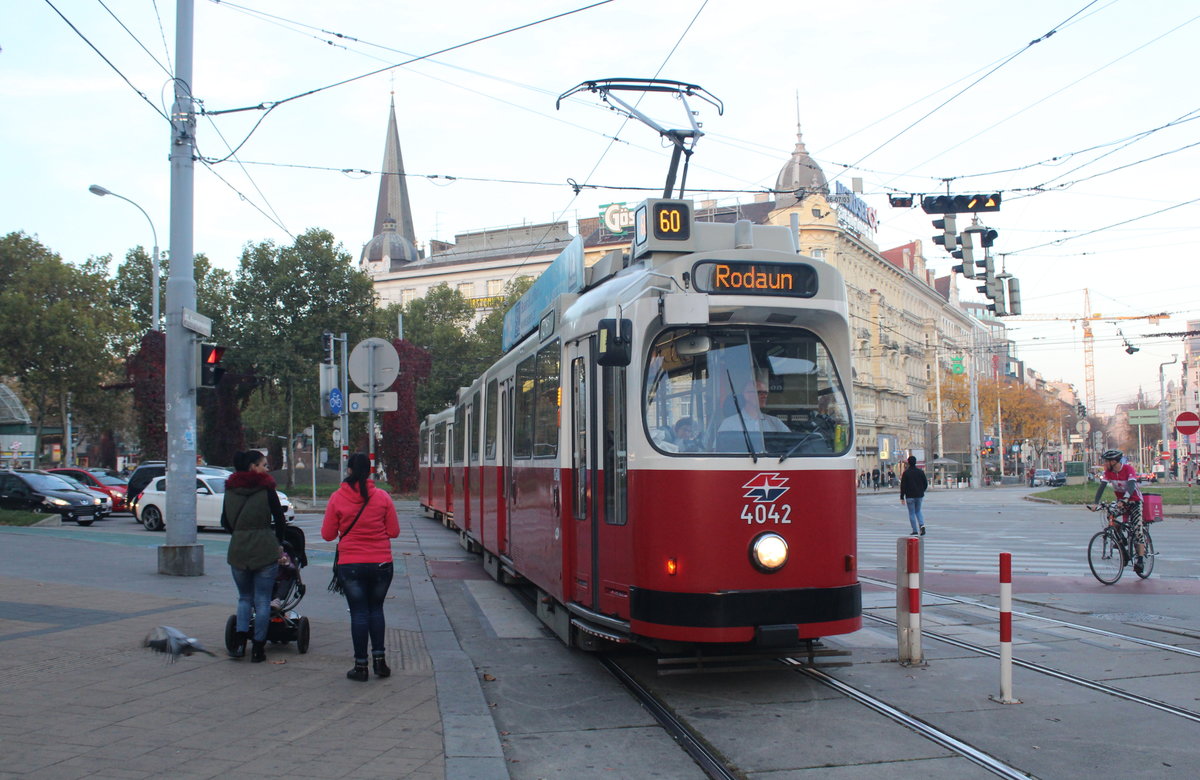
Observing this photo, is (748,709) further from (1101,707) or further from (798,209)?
(798,209)

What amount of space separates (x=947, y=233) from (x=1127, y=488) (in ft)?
24.2

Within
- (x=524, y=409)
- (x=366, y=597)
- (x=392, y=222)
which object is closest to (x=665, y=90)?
(x=524, y=409)

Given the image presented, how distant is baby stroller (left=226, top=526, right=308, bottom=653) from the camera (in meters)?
8.52

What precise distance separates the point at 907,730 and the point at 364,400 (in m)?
11.1

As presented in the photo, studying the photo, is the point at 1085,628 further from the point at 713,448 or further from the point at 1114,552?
the point at 713,448

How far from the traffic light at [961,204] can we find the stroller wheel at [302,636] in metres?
14.5

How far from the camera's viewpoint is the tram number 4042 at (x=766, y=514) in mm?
7172

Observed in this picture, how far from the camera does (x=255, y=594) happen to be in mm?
8328

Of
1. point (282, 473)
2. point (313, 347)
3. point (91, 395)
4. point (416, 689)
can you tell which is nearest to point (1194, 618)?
point (416, 689)

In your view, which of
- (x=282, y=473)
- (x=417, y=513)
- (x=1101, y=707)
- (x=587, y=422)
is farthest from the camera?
(x=282, y=473)

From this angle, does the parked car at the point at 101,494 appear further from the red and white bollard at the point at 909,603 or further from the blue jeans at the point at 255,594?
the red and white bollard at the point at 909,603

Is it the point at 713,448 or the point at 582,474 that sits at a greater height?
the point at 713,448

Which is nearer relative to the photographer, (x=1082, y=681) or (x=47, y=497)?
(x=1082, y=681)

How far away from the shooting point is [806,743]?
6129 millimetres
